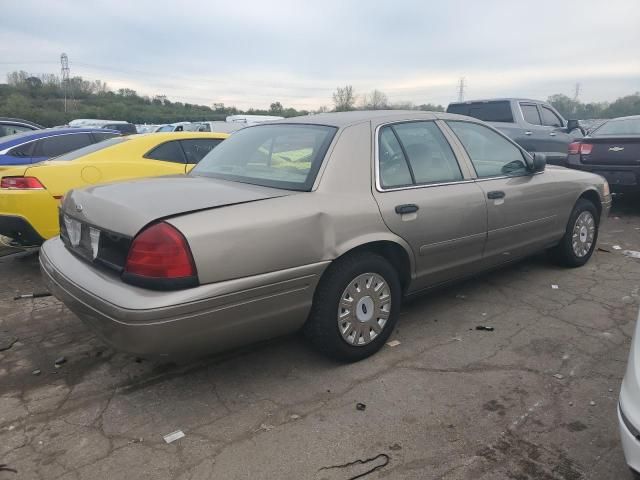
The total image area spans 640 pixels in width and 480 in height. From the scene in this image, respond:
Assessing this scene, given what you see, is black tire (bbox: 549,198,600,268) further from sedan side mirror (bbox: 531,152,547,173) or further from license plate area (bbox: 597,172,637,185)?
license plate area (bbox: 597,172,637,185)

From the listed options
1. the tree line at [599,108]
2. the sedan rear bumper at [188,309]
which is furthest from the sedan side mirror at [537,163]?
the tree line at [599,108]

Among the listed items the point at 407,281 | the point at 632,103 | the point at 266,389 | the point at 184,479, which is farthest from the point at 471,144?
the point at 632,103

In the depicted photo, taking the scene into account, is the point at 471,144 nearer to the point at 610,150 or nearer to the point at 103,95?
the point at 610,150

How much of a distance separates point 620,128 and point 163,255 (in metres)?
8.56

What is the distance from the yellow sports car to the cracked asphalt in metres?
1.04

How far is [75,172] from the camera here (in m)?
5.15

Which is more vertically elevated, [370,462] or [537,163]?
[537,163]

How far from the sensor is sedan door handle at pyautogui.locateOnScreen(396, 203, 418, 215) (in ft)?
10.9

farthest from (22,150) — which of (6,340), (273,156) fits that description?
(273,156)

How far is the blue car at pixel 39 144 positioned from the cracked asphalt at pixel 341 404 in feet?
12.1

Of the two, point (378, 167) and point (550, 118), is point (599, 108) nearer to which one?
point (550, 118)

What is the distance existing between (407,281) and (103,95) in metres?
67.5

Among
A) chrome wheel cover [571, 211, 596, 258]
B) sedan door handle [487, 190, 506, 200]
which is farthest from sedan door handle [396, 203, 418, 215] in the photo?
chrome wheel cover [571, 211, 596, 258]

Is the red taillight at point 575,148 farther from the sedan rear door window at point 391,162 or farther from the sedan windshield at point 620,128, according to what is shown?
the sedan rear door window at point 391,162
